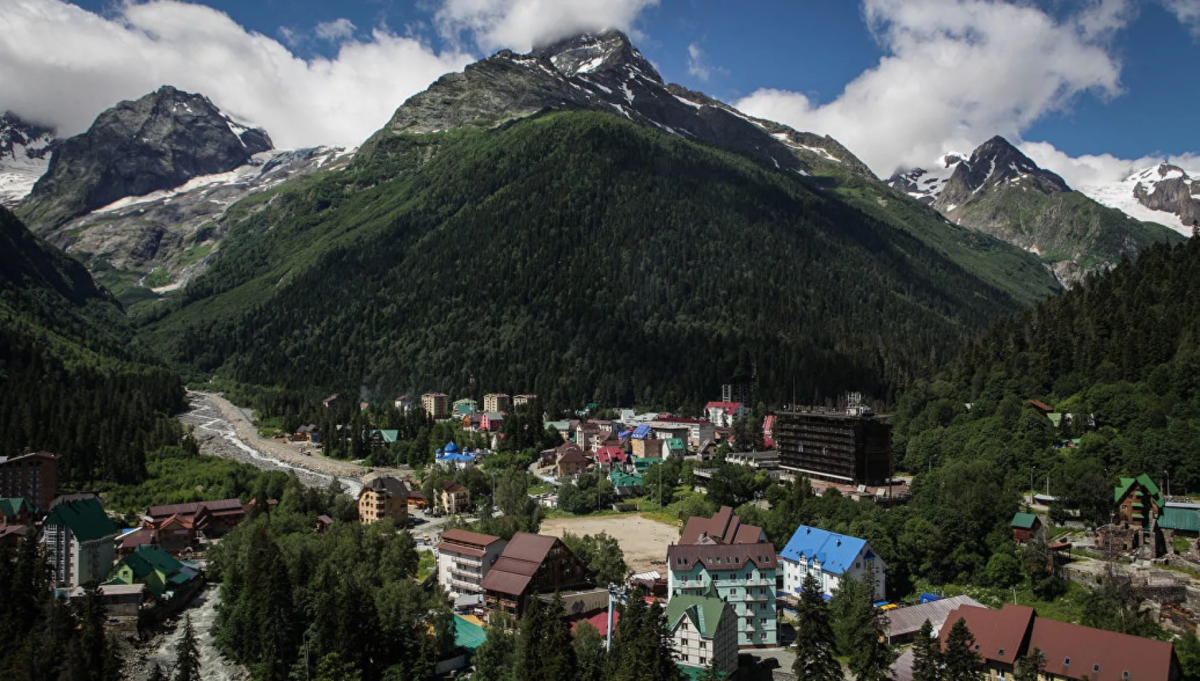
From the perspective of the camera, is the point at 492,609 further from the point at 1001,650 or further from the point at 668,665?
the point at 1001,650

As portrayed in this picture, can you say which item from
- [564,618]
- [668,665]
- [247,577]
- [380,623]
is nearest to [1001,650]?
[668,665]

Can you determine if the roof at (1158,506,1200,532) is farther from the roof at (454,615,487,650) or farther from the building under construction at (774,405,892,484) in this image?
the roof at (454,615,487,650)

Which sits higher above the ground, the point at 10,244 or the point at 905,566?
the point at 10,244

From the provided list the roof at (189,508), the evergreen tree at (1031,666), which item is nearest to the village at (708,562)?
the roof at (189,508)

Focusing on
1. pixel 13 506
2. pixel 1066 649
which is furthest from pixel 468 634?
pixel 13 506

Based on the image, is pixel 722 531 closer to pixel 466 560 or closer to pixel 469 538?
pixel 469 538

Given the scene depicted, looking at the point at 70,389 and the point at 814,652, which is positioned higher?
the point at 70,389
